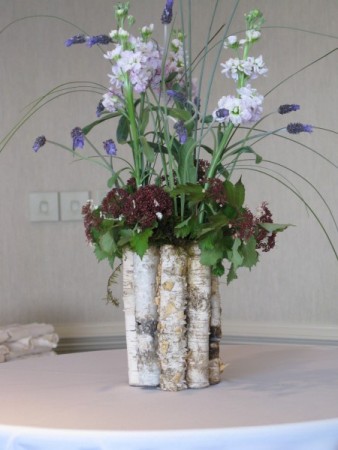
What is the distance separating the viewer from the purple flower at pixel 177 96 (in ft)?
6.23

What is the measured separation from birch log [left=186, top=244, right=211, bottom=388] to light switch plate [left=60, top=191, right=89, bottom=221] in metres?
1.60

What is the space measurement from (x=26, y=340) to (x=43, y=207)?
594 mm

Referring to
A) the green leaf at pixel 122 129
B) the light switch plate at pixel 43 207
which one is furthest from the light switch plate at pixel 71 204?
the green leaf at pixel 122 129

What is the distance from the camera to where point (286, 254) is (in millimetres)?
3412

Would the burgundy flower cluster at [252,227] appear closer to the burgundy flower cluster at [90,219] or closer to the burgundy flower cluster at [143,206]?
the burgundy flower cluster at [143,206]

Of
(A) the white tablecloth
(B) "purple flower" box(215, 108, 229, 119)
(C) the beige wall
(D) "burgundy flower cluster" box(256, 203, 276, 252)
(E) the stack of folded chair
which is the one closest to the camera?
(A) the white tablecloth

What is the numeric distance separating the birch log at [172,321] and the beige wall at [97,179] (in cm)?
155

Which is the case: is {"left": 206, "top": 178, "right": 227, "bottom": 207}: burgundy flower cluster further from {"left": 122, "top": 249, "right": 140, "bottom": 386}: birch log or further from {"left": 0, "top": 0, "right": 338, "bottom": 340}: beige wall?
{"left": 0, "top": 0, "right": 338, "bottom": 340}: beige wall

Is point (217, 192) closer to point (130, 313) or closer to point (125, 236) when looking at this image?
point (125, 236)

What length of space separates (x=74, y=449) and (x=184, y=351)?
16.2 inches

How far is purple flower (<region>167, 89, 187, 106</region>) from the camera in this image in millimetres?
1899

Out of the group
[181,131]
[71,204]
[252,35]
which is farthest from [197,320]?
[71,204]

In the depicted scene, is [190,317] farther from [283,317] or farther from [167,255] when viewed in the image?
[283,317]

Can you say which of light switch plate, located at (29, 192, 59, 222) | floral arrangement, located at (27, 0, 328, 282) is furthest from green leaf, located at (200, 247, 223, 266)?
light switch plate, located at (29, 192, 59, 222)
